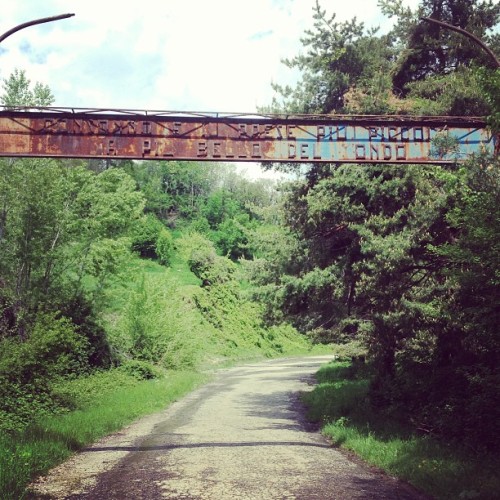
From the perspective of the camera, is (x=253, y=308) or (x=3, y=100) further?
(x=253, y=308)

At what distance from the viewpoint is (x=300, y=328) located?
18.1m

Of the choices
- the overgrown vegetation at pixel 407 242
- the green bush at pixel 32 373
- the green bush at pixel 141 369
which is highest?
the overgrown vegetation at pixel 407 242

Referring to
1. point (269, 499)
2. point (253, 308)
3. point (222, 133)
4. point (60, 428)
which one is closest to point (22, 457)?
point (60, 428)

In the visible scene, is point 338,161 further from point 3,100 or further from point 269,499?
point 3,100

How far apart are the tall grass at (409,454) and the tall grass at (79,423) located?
5.40m

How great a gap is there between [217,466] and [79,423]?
4606 millimetres

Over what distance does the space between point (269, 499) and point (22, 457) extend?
3971mm

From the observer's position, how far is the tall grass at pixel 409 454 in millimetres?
6483

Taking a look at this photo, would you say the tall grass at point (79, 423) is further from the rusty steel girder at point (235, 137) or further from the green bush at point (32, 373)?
the rusty steel girder at point (235, 137)

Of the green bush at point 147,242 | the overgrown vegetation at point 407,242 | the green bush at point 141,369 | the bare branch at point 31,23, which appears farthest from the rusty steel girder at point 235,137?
the green bush at point 147,242

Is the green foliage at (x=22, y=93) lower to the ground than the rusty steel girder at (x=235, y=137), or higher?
higher

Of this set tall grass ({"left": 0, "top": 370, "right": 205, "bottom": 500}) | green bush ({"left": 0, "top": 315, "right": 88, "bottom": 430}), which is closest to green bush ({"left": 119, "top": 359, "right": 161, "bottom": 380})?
tall grass ({"left": 0, "top": 370, "right": 205, "bottom": 500})

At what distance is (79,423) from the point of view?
11.1m

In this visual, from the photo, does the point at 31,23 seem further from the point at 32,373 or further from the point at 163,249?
the point at 163,249
